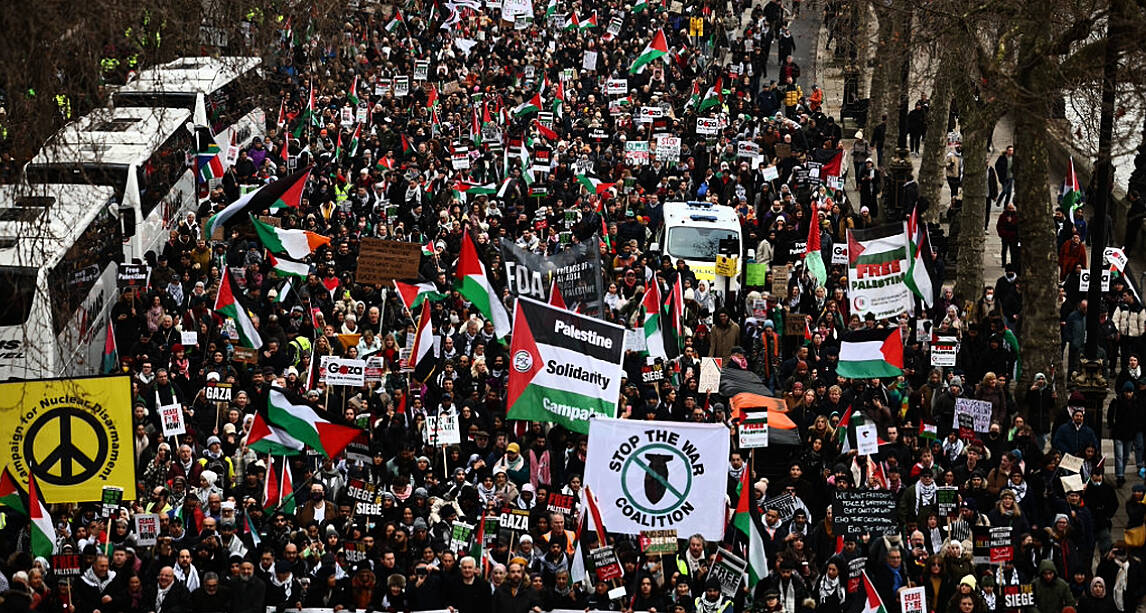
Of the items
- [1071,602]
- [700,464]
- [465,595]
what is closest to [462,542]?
[465,595]

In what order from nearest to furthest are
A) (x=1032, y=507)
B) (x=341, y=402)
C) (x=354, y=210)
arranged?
(x=1032, y=507) < (x=341, y=402) < (x=354, y=210)

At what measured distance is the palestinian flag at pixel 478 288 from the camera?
23453mm

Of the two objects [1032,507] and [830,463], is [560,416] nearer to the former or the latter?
[830,463]

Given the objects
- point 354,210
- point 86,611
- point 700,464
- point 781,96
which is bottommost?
point 86,611

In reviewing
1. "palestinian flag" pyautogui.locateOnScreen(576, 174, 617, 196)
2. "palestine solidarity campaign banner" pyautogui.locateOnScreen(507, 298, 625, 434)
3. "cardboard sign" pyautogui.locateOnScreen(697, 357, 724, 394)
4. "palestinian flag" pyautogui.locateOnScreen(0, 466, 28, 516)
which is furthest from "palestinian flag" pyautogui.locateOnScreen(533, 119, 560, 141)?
"palestinian flag" pyautogui.locateOnScreen(0, 466, 28, 516)

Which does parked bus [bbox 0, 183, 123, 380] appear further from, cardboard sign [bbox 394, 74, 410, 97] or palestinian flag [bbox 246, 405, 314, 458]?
cardboard sign [bbox 394, 74, 410, 97]

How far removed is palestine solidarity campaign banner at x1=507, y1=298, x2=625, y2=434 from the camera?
19.8m

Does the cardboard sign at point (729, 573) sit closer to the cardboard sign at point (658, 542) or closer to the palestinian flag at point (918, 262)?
the cardboard sign at point (658, 542)

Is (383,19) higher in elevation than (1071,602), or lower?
higher

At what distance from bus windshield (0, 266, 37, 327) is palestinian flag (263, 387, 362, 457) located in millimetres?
4733

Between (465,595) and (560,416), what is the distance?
2.66 metres

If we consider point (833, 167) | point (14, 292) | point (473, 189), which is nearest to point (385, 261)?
point (14, 292)

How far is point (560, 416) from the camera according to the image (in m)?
19.8

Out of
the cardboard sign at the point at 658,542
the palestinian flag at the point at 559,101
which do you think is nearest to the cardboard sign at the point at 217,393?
the cardboard sign at the point at 658,542
